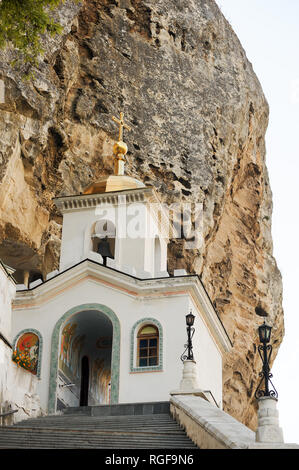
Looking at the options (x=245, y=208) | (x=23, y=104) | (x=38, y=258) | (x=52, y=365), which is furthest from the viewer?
(x=245, y=208)

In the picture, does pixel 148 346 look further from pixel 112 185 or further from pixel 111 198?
pixel 112 185

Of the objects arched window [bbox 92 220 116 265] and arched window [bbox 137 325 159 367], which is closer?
arched window [bbox 137 325 159 367]

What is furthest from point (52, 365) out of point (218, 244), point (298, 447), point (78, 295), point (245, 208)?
point (245, 208)

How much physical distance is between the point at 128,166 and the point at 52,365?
538 inches

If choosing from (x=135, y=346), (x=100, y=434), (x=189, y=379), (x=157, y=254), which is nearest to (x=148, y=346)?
(x=135, y=346)

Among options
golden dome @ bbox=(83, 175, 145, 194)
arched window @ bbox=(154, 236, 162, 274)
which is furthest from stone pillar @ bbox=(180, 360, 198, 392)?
golden dome @ bbox=(83, 175, 145, 194)

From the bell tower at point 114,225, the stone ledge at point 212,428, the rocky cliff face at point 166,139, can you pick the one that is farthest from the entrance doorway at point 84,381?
the stone ledge at point 212,428

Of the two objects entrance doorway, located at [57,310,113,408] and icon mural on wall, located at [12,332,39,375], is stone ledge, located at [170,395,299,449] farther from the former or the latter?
entrance doorway, located at [57,310,113,408]

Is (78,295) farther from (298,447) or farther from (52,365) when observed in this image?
(298,447)

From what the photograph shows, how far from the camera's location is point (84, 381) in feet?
74.7

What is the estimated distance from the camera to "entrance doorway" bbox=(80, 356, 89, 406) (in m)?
22.5
